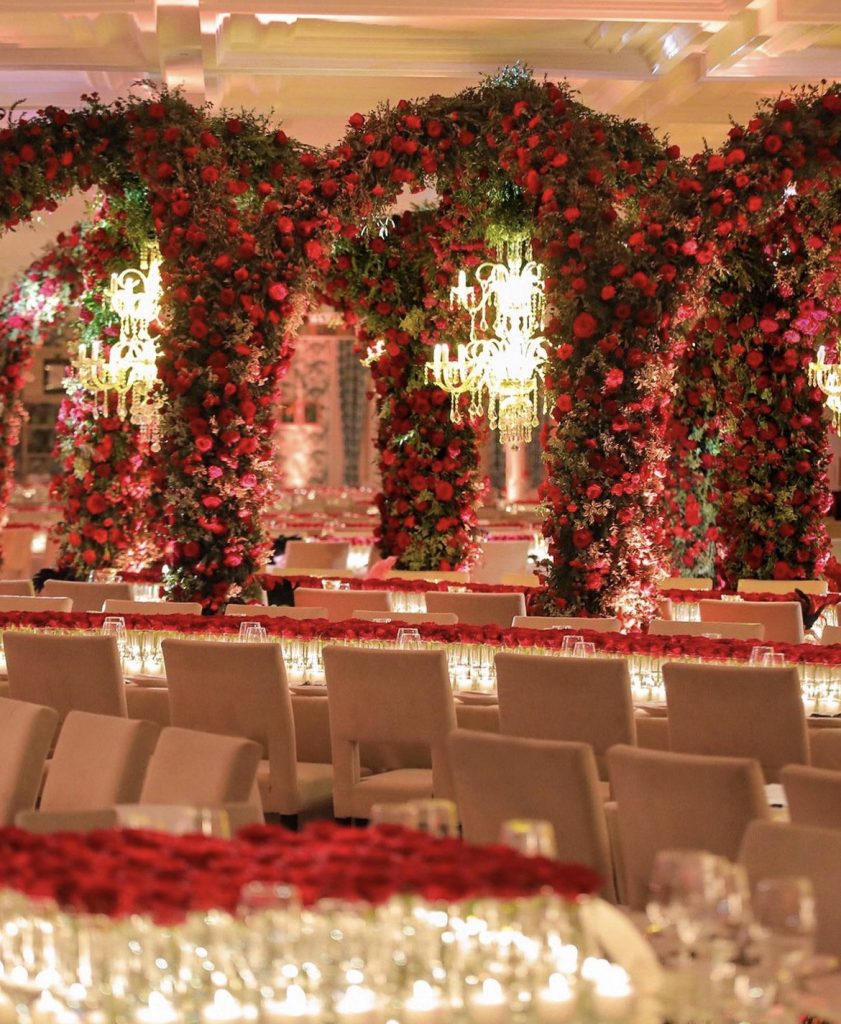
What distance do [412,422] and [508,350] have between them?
2570 millimetres

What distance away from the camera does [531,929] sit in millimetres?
2227

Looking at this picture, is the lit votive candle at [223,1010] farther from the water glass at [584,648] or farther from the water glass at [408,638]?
the water glass at [408,638]

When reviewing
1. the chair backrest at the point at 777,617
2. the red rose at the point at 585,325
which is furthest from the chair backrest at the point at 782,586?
the red rose at the point at 585,325

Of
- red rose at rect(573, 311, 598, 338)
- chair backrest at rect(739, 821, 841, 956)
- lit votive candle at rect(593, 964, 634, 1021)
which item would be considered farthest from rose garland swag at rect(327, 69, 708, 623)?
lit votive candle at rect(593, 964, 634, 1021)

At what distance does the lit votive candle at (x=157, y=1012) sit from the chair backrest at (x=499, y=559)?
1126 cm

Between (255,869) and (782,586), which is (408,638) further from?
(782,586)

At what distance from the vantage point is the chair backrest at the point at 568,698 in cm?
529

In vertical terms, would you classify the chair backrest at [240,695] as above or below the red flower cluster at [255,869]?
below

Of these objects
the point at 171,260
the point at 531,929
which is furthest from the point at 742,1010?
the point at 171,260

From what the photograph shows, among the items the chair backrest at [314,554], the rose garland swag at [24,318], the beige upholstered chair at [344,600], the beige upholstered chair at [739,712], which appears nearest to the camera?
the beige upholstered chair at [739,712]

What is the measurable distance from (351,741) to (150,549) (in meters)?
6.49

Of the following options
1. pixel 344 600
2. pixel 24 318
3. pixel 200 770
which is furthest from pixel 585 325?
pixel 24 318

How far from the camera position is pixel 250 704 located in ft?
18.7

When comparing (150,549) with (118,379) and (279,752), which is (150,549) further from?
(279,752)
